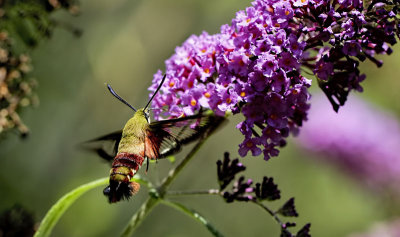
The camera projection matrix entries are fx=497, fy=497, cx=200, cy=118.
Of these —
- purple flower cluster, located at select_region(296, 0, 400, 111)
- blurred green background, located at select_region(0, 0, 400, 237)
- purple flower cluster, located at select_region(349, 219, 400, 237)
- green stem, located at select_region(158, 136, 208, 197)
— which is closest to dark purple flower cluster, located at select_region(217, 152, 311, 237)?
green stem, located at select_region(158, 136, 208, 197)

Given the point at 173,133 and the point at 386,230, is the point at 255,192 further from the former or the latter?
the point at 386,230

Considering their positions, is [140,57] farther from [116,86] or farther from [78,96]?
[78,96]

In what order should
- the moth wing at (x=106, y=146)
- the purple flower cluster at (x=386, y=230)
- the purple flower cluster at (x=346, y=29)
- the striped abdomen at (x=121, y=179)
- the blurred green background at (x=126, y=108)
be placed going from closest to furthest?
1. the purple flower cluster at (x=346, y=29)
2. the striped abdomen at (x=121, y=179)
3. the moth wing at (x=106, y=146)
4. the purple flower cluster at (x=386, y=230)
5. the blurred green background at (x=126, y=108)

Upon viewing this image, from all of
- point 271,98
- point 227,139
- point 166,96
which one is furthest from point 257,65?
point 227,139

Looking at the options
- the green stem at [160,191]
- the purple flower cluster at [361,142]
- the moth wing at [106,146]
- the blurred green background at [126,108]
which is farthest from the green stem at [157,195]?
the purple flower cluster at [361,142]

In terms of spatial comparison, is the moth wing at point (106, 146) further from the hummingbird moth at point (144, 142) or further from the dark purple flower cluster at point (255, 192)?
the dark purple flower cluster at point (255, 192)

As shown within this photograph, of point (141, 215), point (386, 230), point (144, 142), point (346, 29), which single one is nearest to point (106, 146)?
point (144, 142)
